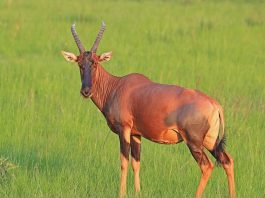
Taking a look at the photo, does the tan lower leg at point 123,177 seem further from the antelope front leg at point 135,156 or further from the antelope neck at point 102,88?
the antelope neck at point 102,88

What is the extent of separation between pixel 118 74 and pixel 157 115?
19.3 ft

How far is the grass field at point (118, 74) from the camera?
7.57m

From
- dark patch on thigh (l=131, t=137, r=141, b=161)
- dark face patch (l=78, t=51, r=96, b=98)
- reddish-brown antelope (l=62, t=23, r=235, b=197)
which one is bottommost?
dark patch on thigh (l=131, t=137, r=141, b=161)

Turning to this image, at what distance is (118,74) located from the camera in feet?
41.4

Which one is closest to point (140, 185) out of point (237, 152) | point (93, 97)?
point (93, 97)

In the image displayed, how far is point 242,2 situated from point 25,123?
15.9 metres

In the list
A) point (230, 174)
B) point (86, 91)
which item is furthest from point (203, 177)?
point (86, 91)

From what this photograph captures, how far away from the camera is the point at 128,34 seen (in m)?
16.3

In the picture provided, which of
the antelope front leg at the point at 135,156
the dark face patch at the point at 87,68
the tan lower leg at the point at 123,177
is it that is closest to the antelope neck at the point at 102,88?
the dark face patch at the point at 87,68

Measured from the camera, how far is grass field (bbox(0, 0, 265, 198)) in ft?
24.8

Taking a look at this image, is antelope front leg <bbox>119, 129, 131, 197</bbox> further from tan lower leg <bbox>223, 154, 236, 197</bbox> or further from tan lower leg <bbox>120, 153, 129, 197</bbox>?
tan lower leg <bbox>223, 154, 236, 197</bbox>

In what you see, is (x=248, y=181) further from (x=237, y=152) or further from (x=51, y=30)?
(x=51, y=30)

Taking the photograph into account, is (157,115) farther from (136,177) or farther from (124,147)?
(136,177)

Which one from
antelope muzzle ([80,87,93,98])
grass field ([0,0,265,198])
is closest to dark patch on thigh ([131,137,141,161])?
grass field ([0,0,265,198])
